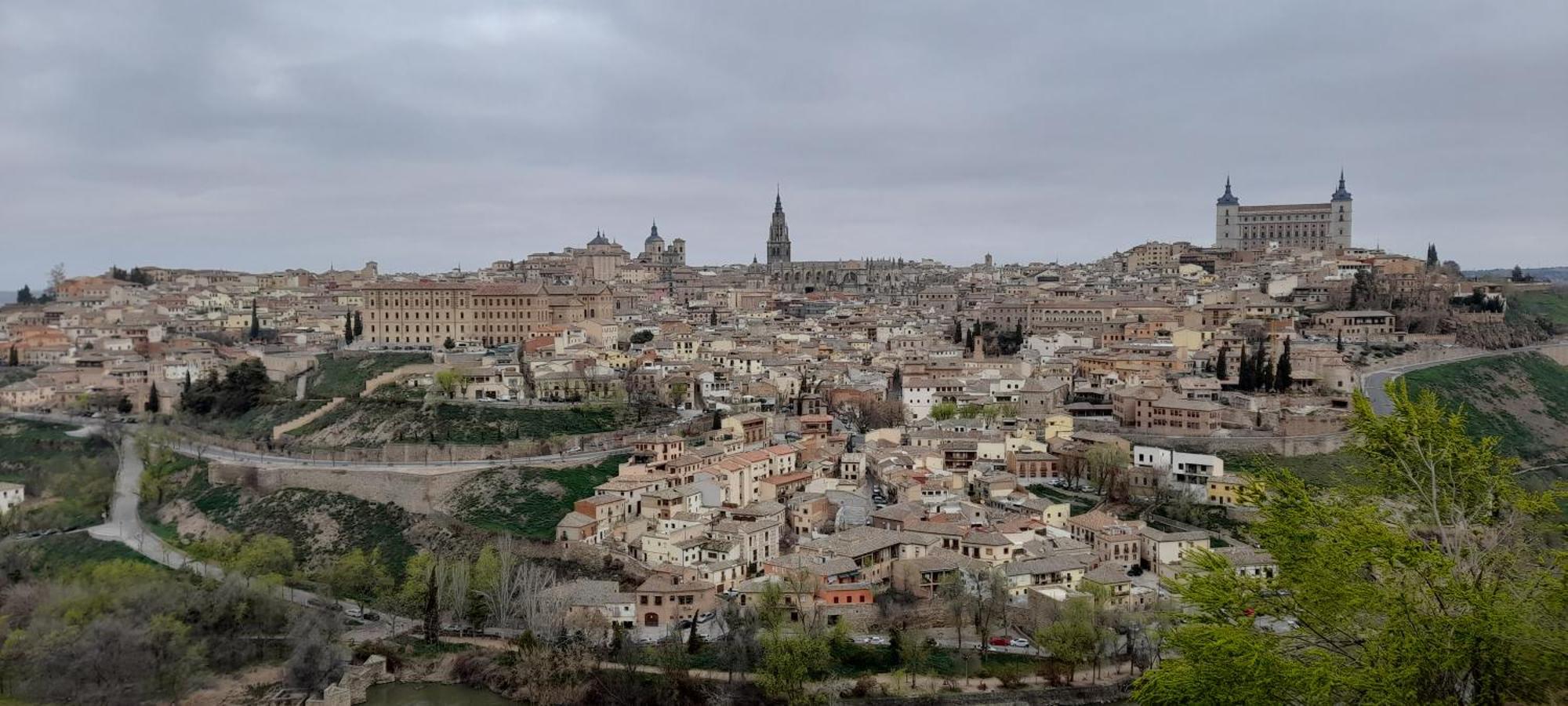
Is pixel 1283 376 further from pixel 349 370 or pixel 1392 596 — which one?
pixel 349 370

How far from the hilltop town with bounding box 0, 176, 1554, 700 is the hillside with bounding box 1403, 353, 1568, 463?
1.26 meters

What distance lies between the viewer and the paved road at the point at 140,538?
20312 millimetres

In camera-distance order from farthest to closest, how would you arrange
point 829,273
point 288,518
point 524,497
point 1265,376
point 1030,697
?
point 829,273 < point 1265,376 < point 288,518 < point 524,497 < point 1030,697

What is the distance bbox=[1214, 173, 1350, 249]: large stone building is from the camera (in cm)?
6469

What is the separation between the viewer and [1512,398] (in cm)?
3269

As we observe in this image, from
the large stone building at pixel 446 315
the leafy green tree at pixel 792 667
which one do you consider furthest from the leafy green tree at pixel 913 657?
the large stone building at pixel 446 315

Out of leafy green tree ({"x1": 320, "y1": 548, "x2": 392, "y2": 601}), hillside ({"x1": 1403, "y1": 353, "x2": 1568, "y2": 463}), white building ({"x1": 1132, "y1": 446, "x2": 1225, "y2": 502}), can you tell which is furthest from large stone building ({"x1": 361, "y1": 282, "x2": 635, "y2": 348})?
hillside ({"x1": 1403, "y1": 353, "x2": 1568, "y2": 463})

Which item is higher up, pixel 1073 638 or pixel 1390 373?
pixel 1390 373

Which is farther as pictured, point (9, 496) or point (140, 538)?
point (9, 496)

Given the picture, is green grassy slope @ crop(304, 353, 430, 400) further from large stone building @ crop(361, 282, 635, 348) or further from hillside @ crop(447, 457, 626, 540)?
hillside @ crop(447, 457, 626, 540)

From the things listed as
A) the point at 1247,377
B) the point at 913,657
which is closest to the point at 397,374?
the point at 913,657

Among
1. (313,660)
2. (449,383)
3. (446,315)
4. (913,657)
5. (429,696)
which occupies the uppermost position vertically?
(446,315)

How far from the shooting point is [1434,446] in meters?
8.26

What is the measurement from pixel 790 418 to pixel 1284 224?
1868 inches
